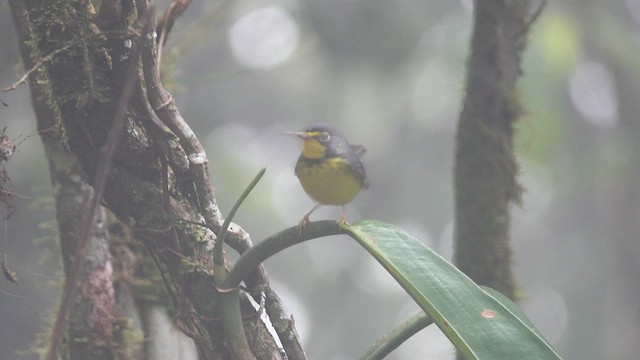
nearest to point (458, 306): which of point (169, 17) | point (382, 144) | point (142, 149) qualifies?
point (142, 149)

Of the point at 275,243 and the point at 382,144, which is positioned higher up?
the point at 275,243

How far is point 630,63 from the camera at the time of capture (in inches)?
491

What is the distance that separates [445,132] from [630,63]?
7038mm

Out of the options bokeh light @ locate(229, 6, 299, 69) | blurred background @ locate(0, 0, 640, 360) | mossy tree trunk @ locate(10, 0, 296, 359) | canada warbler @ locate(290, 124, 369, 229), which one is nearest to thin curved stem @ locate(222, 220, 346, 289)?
mossy tree trunk @ locate(10, 0, 296, 359)

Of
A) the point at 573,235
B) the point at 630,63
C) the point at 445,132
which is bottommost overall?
the point at 573,235

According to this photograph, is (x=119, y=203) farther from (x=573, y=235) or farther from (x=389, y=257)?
(x=573, y=235)

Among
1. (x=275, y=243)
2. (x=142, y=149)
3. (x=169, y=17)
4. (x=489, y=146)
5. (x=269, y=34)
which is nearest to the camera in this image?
(x=275, y=243)

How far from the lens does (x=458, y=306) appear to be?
5.52ft

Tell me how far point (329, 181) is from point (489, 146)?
20.6 inches

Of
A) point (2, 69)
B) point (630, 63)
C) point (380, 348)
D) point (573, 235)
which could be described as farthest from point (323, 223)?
point (573, 235)

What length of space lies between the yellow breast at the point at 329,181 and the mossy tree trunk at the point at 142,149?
52 cm

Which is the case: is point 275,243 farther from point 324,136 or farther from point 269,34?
point 269,34

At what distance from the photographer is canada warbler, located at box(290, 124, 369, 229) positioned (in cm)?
280

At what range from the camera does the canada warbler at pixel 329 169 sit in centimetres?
280
